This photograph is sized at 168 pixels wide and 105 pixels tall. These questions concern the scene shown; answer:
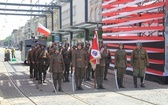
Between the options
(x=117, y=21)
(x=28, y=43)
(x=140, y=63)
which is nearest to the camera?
(x=140, y=63)

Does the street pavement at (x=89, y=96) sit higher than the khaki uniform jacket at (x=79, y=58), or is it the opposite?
the khaki uniform jacket at (x=79, y=58)

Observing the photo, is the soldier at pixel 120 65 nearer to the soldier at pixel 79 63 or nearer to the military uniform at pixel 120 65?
the military uniform at pixel 120 65

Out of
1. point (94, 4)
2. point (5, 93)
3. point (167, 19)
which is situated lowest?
point (5, 93)

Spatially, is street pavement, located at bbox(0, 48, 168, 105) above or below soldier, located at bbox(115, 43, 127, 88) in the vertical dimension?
below

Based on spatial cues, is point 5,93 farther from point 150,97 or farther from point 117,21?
point 117,21

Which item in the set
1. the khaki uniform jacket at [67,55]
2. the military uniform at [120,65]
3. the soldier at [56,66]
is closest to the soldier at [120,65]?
the military uniform at [120,65]

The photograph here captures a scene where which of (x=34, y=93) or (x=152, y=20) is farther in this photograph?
(x=152, y=20)

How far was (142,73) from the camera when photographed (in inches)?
535

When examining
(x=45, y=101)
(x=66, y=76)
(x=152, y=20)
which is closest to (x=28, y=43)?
(x=66, y=76)

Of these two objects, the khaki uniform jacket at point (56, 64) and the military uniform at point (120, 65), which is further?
the military uniform at point (120, 65)

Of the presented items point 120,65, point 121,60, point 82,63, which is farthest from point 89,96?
point 121,60

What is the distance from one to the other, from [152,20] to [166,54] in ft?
6.39

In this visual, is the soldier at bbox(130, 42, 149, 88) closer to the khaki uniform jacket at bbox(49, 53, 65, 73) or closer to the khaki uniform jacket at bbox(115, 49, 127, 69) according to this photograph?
the khaki uniform jacket at bbox(115, 49, 127, 69)

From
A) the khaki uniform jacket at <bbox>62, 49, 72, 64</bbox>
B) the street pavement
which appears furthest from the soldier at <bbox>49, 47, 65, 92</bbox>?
the khaki uniform jacket at <bbox>62, 49, 72, 64</bbox>
